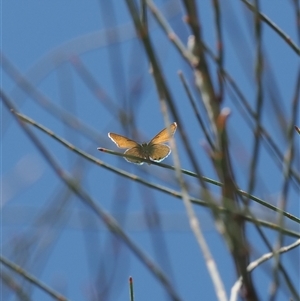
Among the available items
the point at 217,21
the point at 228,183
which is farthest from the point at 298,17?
the point at 228,183

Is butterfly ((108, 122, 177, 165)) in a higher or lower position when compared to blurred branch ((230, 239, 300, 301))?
higher

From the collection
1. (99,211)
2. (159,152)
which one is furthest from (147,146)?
(99,211)

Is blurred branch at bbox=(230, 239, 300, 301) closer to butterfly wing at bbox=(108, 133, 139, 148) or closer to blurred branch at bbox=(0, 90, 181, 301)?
blurred branch at bbox=(0, 90, 181, 301)

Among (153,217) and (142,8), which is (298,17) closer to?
(142,8)

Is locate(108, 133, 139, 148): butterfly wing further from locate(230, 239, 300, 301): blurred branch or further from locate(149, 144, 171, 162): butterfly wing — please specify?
locate(230, 239, 300, 301): blurred branch

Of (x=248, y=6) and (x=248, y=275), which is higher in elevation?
(x=248, y=6)

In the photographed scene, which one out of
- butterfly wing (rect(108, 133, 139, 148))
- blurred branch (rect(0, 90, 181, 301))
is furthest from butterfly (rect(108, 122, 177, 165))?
blurred branch (rect(0, 90, 181, 301))

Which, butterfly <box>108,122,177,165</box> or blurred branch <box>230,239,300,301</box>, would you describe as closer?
blurred branch <box>230,239,300,301</box>

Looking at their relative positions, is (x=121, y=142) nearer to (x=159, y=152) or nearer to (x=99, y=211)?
(x=159, y=152)
